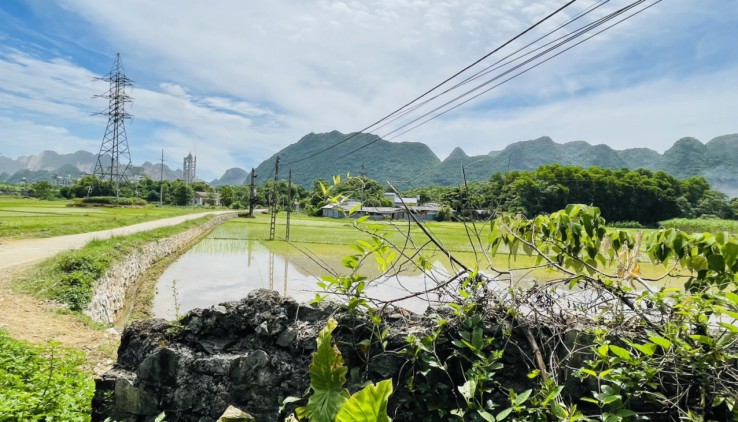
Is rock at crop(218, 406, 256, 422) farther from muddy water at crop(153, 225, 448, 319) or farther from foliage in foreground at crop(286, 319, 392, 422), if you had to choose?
muddy water at crop(153, 225, 448, 319)

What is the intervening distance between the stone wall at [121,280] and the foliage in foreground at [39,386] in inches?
167

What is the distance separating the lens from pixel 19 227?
17531 millimetres

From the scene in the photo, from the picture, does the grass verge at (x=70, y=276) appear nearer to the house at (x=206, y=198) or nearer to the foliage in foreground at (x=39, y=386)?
the foliage in foreground at (x=39, y=386)

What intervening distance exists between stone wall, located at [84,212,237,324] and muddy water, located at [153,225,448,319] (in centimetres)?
78

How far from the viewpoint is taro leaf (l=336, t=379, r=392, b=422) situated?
1441 mm

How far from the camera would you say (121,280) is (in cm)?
1138

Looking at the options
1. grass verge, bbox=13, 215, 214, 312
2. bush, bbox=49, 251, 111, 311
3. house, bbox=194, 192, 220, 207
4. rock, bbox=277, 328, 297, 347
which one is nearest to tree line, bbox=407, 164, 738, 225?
grass verge, bbox=13, 215, 214, 312

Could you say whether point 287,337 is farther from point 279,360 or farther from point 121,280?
point 121,280

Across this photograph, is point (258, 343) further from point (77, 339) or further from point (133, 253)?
point (133, 253)

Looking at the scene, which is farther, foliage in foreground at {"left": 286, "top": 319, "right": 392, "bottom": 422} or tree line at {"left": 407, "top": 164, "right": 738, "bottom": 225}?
tree line at {"left": 407, "top": 164, "right": 738, "bottom": 225}

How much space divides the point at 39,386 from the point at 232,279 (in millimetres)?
10545

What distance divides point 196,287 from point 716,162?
235m

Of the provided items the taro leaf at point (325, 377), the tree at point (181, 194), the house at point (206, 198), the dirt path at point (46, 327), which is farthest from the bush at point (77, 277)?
the house at point (206, 198)

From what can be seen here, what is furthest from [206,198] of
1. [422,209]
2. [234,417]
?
[234,417]
